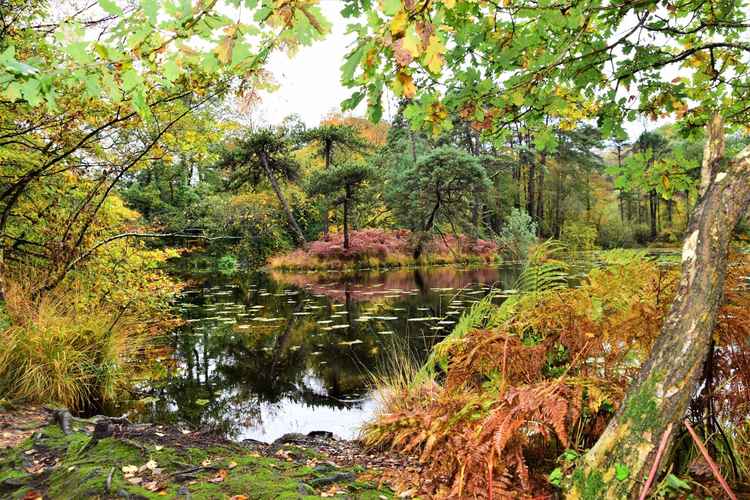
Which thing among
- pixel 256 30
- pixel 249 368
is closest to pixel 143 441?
pixel 256 30

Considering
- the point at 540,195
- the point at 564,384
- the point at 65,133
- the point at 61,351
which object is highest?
the point at 540,195

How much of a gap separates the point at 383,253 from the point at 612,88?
54.9 feet

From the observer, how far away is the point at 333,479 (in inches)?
79.2

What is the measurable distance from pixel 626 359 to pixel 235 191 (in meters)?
21.2

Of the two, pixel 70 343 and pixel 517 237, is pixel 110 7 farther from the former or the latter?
pixel 517 237

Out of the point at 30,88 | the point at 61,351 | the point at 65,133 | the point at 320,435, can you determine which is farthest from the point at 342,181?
the point at 30,88

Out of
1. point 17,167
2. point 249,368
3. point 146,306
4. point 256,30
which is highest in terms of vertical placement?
point 17,167

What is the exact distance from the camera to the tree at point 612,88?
1099 mm

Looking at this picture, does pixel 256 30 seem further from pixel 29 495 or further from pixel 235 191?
pixel 235 191

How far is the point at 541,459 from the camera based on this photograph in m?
1.71

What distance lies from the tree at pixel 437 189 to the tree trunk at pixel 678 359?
54.7 feet

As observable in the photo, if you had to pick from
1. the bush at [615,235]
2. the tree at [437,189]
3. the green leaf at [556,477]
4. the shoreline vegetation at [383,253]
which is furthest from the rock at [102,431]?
the bush at [615,235]

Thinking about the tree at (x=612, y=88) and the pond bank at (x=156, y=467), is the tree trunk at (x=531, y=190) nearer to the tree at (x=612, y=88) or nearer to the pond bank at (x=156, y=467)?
the tree at (x=612, y=88)

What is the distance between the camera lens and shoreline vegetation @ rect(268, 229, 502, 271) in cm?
1875
